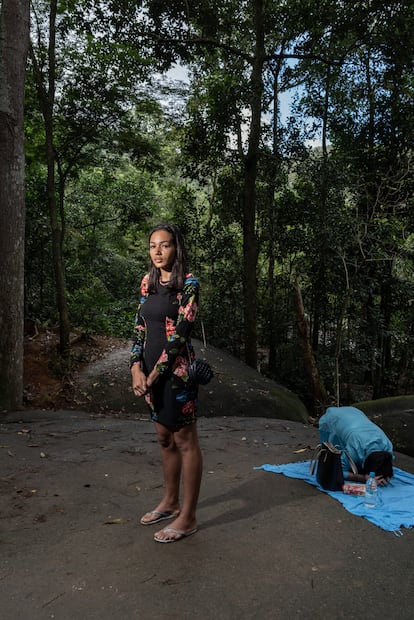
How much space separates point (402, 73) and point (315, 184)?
3.48m

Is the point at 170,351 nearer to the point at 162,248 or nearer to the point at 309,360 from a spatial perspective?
the point at 162,248

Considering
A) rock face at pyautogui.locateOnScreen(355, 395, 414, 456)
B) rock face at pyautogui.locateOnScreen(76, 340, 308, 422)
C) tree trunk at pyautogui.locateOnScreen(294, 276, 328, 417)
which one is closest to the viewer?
rock face at pyautogui.locateOnScreen(355, 395, 414, 456)

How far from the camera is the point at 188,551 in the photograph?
104 inches

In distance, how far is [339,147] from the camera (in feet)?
43.1

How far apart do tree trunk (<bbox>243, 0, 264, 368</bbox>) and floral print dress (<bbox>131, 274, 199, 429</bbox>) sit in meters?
9.06

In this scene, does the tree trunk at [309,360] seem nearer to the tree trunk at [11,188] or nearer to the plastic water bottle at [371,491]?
the tree trunk at [11,188]

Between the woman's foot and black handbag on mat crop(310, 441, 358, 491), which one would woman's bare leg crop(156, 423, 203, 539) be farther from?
black handbag on mat crop(310, 441, 358, 491)

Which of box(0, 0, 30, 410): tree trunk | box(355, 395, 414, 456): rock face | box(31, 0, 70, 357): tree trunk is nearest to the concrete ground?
box(0, 0, 30, 410): tree trunk

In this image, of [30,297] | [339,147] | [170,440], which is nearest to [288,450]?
[170,440]

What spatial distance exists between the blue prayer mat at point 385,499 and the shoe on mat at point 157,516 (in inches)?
51.4

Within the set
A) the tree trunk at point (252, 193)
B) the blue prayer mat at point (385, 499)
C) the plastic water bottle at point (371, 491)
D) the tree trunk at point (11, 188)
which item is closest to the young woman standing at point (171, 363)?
the blue prayer mat at point (385, 499)

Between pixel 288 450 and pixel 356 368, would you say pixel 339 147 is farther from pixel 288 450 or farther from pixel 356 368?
pixel 288 450

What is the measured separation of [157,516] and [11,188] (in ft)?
17.7

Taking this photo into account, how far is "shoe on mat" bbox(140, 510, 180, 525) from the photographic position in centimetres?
299
